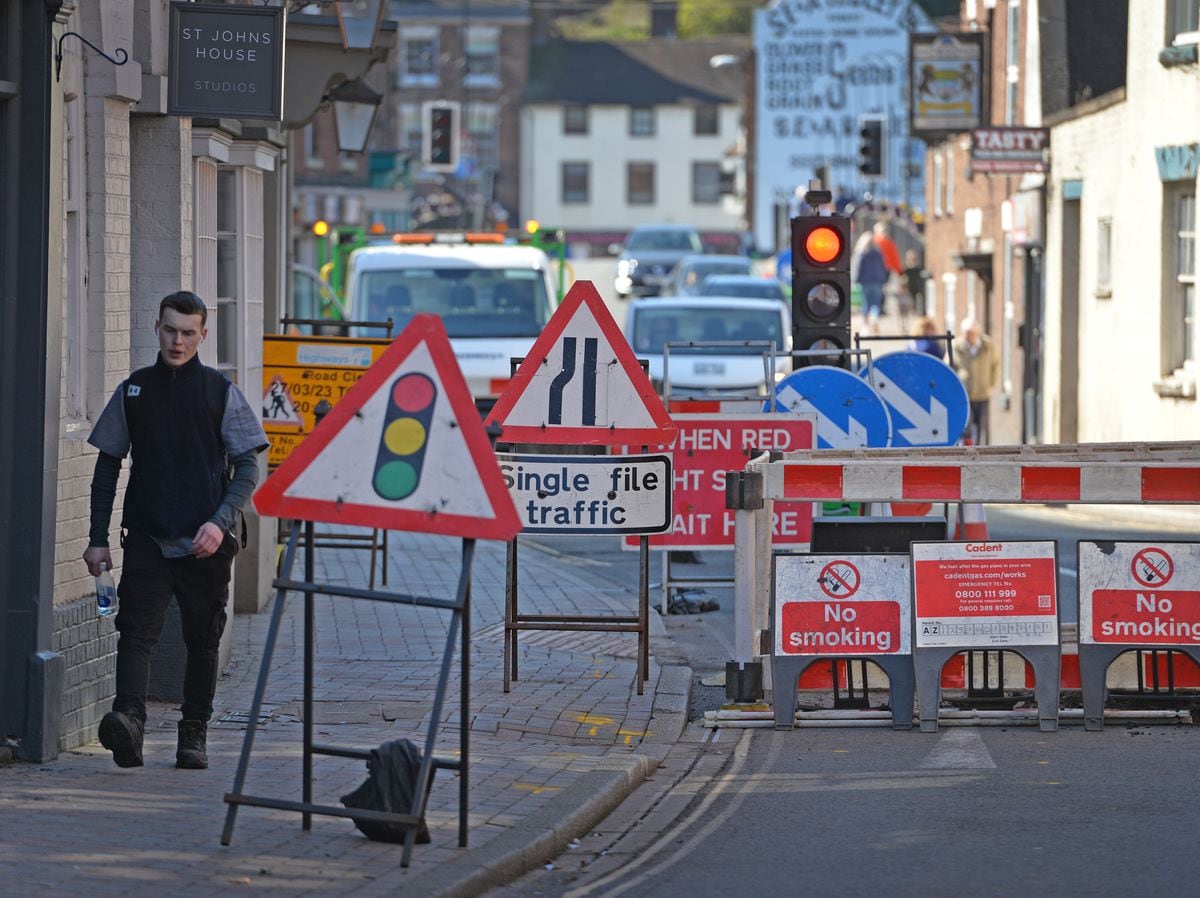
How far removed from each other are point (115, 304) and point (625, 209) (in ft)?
279

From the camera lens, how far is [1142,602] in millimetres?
9594

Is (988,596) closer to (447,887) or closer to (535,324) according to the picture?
(447,887)

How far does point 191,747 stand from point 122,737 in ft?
1.02

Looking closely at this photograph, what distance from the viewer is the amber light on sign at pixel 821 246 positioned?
14.7 meters

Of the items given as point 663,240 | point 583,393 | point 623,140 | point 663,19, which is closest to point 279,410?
point 583,393

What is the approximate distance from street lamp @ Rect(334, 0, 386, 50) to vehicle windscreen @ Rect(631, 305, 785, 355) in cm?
888

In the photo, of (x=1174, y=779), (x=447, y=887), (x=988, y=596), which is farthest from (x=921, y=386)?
(x=447, y=887)

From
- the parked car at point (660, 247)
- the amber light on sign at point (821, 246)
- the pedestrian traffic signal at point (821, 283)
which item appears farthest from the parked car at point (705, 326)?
the parked car at point (660, 247)

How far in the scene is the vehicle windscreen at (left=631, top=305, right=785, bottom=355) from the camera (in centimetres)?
2330

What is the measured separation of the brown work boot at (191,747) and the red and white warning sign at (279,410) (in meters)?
6.12

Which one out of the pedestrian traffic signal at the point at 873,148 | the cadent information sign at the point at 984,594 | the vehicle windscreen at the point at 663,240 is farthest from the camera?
the vehicle windscreen at the point at 663,240

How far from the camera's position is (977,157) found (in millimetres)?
27188

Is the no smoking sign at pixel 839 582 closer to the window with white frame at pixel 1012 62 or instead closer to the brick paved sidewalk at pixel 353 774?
the brick paved sidewalk at pixel 353 774

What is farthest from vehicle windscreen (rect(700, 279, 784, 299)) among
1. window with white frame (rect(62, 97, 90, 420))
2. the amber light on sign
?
window with white frame (rect(62, 97, 90, 420))
